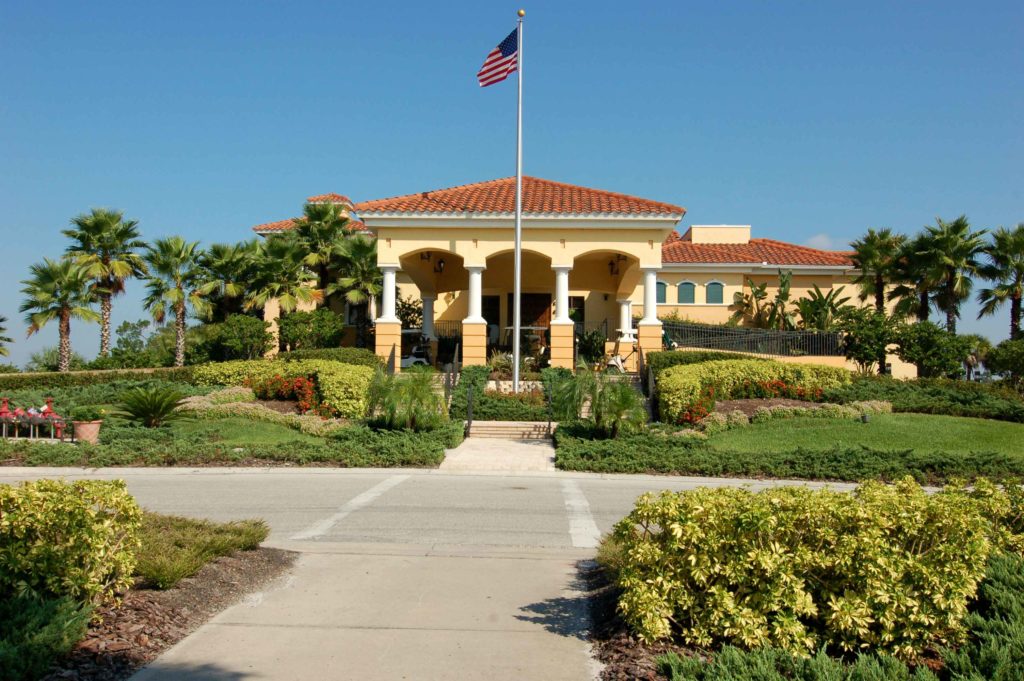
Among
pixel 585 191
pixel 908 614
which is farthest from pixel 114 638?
pixel 585 191

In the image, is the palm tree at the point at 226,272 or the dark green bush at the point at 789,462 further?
the palm tree at the point at 226,272

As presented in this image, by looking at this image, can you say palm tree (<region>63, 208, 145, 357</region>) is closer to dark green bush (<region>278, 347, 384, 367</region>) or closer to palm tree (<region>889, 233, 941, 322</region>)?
dark green bush (<region>278, 347, 384, 367</region>)

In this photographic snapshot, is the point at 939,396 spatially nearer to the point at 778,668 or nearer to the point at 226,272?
the point at 778,668

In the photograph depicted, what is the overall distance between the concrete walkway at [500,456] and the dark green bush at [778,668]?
11197 mm

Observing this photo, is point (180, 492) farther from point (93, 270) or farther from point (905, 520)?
point (93, 270)

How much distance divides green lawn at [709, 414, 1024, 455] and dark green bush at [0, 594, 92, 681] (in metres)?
14.0

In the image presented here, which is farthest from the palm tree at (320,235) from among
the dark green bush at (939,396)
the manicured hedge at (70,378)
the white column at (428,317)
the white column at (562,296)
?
the dark green bush at (939,396)

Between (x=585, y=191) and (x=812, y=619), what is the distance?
2586 cm

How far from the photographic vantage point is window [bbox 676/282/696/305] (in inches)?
1524

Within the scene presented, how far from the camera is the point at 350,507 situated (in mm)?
11430

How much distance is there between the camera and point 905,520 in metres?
5.47

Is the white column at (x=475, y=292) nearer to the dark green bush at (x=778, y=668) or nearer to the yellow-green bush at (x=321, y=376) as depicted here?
the yellow-green bush at (x=321, y=376)

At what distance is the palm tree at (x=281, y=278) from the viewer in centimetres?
2944

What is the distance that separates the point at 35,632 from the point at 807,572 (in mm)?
4777
